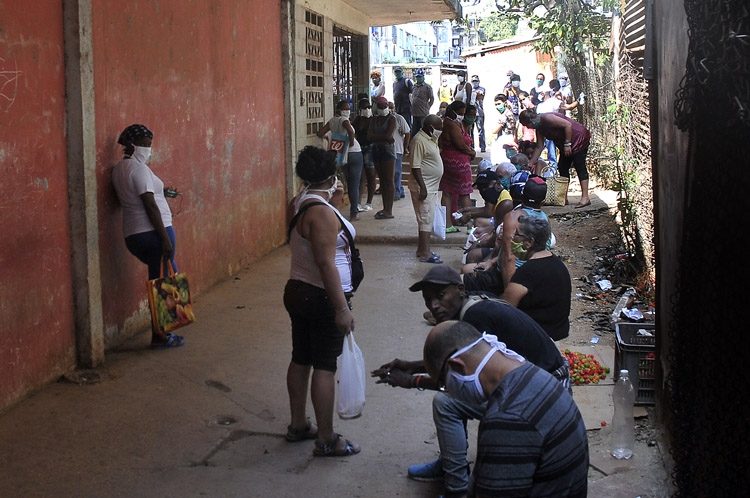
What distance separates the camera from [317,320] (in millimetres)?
5344

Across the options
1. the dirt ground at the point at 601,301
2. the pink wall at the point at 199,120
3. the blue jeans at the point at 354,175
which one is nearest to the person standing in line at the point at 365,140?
the blue jeans at the point at 354,175

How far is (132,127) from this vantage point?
716 centimetres

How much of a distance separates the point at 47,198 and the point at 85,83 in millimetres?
892

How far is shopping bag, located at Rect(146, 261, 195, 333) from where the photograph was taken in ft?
23.7

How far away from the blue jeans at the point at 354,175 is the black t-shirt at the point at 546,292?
8876mm

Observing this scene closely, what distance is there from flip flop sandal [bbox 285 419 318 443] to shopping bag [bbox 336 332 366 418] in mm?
482

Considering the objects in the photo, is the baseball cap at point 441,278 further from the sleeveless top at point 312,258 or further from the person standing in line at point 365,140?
the person standing in line at point 365,140

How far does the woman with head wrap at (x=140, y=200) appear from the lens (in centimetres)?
712

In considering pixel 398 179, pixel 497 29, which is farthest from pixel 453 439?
pixel 497 29

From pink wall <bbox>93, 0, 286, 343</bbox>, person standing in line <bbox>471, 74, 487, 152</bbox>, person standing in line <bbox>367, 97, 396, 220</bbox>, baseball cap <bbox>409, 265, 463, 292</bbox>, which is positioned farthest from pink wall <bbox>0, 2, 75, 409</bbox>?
person standing in line <bbox>471, 74, 487, 152</bbox>

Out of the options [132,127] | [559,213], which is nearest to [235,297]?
[132,127]

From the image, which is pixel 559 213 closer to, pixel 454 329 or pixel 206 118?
pixel 206 118

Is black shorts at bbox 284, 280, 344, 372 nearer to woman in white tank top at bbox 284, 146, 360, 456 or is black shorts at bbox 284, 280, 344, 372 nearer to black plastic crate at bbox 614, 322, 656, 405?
woman in white tank top at bbox 284, 146, 360, 456

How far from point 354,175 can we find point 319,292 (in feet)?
28.9
